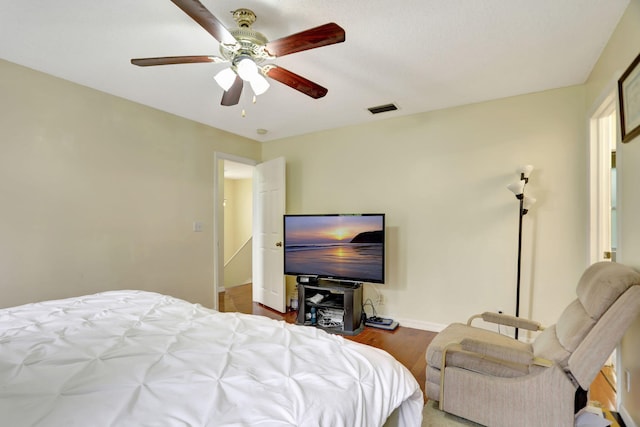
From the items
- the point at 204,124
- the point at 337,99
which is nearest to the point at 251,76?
the point at 337,99

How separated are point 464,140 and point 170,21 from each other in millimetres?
2809

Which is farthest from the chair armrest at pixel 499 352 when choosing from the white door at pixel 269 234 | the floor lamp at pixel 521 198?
the white door at pixel 269 234

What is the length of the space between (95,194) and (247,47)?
6.81 feet

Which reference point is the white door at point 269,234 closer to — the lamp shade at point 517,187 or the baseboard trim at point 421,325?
the baseboard trim at point 421,325

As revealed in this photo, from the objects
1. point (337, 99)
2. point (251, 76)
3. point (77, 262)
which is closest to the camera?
point (251, 76)

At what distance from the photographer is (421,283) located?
3.45 metres

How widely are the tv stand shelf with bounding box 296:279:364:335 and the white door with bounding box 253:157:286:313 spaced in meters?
0.54

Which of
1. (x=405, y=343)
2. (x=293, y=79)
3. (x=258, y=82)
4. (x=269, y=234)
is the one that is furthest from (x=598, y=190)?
(x=269, y=234)

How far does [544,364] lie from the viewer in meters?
1.59

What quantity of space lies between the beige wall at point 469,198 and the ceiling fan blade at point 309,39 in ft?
7.31

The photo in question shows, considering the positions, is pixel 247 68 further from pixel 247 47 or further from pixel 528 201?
pixel 528 201

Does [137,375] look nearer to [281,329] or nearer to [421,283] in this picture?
[281,329]

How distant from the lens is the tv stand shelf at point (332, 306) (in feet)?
11.0

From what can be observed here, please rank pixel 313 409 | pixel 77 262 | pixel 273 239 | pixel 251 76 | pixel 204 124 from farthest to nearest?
pixel 273 239 → pixel 204 124 → pixel 77 262 → pixel 251 76 → pixel 313 409
